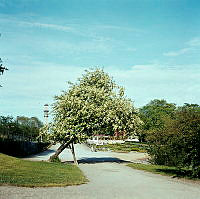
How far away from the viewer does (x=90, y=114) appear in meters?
24.9

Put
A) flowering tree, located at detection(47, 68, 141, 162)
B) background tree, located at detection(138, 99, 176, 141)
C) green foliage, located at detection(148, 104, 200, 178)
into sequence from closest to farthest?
green foliage, located at detection(148, 104, 200, 178) < flowering tree, located at detection(47, 68, 141, 162) < background tree, located at detection(138, 99, 176, 141)

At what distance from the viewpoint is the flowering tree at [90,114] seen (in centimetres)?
2494

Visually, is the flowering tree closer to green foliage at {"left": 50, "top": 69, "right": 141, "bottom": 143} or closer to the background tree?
green foliage at {"left": 50, "top": 69, "right": 141, "bottom": 143}

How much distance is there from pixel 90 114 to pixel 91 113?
0.36 ft

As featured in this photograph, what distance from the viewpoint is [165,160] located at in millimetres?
26562

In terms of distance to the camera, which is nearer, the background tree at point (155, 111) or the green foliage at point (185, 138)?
the green foliage at point (185, 138)

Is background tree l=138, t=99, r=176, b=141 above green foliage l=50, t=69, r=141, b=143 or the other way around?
above

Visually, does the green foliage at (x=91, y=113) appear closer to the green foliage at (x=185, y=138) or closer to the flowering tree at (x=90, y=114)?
the flowering tree at (x=90, y=114)

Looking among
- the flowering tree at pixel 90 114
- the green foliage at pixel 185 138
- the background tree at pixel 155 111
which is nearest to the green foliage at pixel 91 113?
the flowering tree at pixel 90 114

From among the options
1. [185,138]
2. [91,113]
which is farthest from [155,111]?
[185,138]

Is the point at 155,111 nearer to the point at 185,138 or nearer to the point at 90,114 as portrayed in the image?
the point at 90,114

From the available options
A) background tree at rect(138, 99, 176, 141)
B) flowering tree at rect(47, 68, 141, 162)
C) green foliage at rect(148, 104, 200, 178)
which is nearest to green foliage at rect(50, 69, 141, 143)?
flowering tree at rect(47, 68, 141, 162)

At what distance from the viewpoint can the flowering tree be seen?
24938mm

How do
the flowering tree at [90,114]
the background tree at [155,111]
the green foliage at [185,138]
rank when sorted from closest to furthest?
the green foliage at [185,138] → the flowering tree at [90,114] → the background tree at [155,111]
